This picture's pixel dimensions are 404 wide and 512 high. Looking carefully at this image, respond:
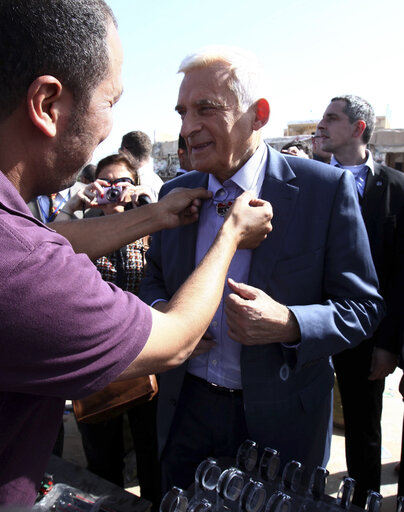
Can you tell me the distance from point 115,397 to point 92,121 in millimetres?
1564

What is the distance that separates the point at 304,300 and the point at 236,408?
562mm

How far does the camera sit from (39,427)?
1.05 meters

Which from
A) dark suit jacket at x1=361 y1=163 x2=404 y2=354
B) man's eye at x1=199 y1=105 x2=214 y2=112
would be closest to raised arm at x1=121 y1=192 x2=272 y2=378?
man's eye at x1=199 y1=105 x2=214 y2=112

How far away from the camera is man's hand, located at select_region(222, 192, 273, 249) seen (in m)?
1.53

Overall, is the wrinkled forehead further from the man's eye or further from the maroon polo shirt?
the maroon polo shirt

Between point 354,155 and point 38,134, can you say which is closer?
point 38,134

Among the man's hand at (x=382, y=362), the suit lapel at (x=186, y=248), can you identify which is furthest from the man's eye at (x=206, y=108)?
the man's hand at (x=382, y=362)

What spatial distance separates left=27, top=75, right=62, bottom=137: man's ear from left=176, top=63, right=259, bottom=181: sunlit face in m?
0.99

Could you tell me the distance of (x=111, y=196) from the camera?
3137 millimetres

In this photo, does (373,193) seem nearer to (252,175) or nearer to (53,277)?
(252,175)

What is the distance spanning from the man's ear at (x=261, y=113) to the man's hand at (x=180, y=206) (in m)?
0.38

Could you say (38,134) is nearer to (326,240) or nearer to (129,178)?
(326,240)

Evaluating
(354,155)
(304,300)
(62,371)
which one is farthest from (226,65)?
(354,155)

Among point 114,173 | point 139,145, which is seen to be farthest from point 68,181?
point 139,145
